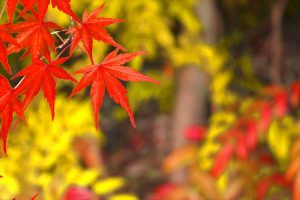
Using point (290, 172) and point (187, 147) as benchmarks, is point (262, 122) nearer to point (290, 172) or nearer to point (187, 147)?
point (290, 172)

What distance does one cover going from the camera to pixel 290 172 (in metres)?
2.12

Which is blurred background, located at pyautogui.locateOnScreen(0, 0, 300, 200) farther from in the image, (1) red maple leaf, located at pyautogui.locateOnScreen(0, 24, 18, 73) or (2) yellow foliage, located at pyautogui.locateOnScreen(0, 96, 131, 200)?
(1) red maple leaf, located at pyautogui.locateOnScreen(0, 24, 18, 73)

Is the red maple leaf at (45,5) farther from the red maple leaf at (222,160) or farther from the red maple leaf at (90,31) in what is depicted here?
the red maple leaf at (222,160)

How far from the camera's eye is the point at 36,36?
0.77 m

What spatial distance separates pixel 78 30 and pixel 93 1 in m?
1.43

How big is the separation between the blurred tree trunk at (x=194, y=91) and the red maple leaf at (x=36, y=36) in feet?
6.31

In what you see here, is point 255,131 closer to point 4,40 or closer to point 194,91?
point 194,91

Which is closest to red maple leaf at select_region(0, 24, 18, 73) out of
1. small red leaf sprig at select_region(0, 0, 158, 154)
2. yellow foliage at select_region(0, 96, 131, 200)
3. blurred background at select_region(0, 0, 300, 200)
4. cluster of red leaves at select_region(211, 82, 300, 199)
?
small red leaf sprig at select_region(0, 0, 158, 154)

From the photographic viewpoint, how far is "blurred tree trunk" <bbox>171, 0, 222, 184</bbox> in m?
2.67

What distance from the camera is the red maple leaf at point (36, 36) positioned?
0.77 m

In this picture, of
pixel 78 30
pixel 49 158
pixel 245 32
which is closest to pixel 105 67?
pixel 78 30

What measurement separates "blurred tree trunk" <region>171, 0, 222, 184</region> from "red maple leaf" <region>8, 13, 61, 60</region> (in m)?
1.92

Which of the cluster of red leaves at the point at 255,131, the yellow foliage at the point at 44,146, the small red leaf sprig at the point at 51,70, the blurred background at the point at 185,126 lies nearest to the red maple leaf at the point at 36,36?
the small red leaf sprig at the point at 51,70

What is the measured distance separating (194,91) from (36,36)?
6.58ft
